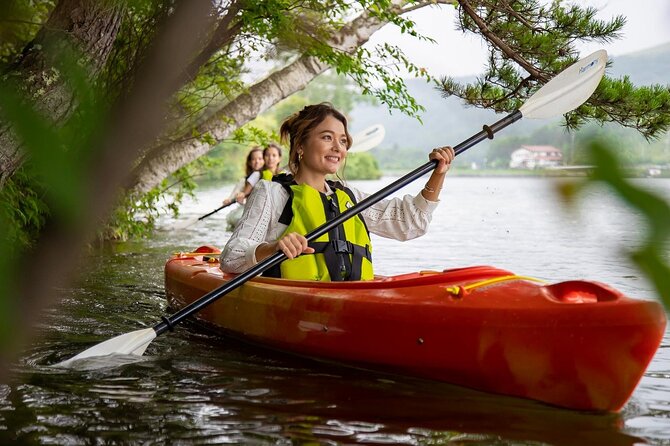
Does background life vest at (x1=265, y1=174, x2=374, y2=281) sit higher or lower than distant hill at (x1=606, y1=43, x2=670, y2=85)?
lower

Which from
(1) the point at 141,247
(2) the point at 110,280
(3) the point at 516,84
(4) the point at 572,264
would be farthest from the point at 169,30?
(1) the point at 141,247

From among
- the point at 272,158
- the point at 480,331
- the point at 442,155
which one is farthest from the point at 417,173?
the point at 272,158

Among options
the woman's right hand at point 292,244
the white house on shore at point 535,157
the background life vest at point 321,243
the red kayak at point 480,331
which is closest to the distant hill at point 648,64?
the white house on shore at point 535,157

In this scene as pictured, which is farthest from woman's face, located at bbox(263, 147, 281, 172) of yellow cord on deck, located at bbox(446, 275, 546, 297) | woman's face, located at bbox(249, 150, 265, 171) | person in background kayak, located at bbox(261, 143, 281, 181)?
yellow cord on deck, located at bbox(446, 275, 546, 297)

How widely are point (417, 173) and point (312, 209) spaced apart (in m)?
0.47

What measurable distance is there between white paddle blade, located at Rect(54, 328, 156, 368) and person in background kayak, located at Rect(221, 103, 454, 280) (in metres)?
0.50

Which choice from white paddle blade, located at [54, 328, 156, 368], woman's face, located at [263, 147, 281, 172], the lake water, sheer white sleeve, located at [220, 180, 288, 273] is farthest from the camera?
woman's face, located at [263, 147, 281, 172]

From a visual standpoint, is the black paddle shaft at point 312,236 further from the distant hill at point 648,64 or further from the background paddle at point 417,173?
the distant hill at point 648,64

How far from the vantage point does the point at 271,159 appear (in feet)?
24.7

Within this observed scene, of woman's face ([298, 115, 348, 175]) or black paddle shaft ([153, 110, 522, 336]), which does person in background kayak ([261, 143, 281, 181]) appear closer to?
woman's face ([298, 115, 348, 175])

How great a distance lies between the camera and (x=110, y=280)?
5.43m

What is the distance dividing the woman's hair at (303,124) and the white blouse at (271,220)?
0.54 ft

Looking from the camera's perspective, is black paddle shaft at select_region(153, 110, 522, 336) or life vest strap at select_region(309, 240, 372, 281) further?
life vest strap at select_region(309, 240, 372, 281)

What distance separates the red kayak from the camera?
2301 millimetres
